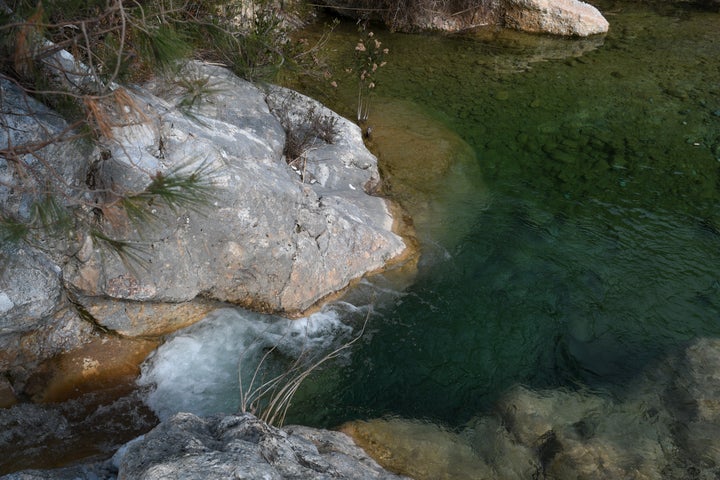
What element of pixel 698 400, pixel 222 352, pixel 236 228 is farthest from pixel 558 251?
pixel 222 352

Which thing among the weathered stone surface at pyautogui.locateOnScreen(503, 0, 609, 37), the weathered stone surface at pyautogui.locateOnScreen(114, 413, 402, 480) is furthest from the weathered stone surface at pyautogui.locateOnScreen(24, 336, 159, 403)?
the weathered stone surface at pyautogui.locateOnScreen(503, 0, 609, 37)

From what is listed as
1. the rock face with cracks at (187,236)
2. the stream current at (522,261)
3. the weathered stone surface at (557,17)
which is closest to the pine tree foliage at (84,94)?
the rock face with cracks at (187,236)

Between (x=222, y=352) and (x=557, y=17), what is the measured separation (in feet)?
24.3

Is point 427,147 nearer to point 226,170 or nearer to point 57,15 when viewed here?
point 226,170

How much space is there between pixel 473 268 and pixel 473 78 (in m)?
3.65

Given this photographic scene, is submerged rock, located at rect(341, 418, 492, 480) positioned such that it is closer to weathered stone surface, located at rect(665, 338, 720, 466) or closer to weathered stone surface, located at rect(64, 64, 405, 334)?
weathered stone surface, located at rect(64, 64, 405, 334)

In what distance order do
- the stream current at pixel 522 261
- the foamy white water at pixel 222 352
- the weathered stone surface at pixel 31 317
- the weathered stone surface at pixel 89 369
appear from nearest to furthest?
1. the weathered stone surface at pixel 31 317
2. the weathered stone surface at pixel 89 369
3. the foamy white water at pixel 222 352
4. the stream current at pixel 522 261

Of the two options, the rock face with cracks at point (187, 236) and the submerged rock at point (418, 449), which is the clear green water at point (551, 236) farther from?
the rock face with cracks at point (187, 236)

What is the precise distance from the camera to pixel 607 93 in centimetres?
760

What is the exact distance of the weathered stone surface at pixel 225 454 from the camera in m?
2.24

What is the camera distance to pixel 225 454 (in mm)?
2336

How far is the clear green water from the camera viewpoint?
169 inches

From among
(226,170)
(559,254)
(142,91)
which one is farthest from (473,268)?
(142,91)

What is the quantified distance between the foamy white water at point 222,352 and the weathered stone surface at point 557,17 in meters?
6.49
